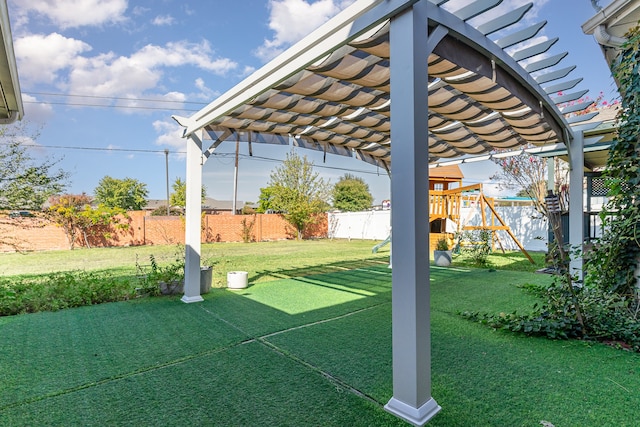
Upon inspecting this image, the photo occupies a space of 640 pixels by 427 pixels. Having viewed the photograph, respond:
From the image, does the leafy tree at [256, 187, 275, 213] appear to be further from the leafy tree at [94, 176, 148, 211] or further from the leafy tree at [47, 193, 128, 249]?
the leafy tree at [94, 176, 148, 211]

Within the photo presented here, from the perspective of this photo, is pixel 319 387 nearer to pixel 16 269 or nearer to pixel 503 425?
pixel 503 425

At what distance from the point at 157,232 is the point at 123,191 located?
20830 millimetres

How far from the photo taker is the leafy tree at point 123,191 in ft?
103

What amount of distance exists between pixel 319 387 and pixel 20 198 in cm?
705

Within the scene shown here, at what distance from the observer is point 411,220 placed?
6.16ft

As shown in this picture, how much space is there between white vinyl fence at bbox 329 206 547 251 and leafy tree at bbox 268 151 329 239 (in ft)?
5.61

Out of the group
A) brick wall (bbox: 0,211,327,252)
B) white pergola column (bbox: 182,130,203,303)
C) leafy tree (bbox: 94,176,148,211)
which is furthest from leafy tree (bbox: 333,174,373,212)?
white pergola column (bbox: 182,130,203,303)

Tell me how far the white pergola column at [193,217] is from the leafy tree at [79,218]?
10841mm

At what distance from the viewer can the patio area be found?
75.1 inches

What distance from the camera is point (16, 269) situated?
8016 millimetres

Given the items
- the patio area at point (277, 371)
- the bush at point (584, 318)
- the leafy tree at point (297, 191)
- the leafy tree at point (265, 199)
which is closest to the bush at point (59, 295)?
the patio area at point (277, 371)

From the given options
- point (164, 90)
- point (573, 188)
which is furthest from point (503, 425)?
point (164, 90)

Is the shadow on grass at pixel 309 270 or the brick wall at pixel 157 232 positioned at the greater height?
the brick wall at pixel 157 232

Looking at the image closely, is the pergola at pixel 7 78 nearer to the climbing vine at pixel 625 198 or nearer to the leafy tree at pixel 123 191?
the climbing vine at pixel 625 198
